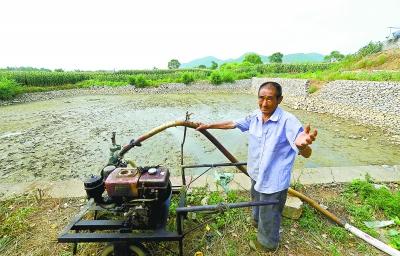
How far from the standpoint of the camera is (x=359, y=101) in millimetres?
11266

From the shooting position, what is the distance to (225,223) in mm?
3094

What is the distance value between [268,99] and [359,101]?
11.1 m

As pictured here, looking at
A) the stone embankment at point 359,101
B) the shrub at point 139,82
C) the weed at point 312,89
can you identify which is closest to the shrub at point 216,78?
the shrub at point 139,82

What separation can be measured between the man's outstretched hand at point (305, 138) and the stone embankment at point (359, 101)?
8584mm

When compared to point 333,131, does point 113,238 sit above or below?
above

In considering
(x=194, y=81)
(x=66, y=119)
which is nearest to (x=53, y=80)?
(x=194, y=81)

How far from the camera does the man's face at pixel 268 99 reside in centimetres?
233

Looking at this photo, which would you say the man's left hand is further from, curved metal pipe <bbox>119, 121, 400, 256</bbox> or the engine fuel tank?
the engine fuel tank

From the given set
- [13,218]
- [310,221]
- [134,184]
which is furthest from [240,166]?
[13,218]

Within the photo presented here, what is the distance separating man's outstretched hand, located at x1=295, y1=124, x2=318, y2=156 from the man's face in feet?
1.22

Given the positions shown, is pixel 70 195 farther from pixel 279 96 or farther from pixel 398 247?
pixel 398 247

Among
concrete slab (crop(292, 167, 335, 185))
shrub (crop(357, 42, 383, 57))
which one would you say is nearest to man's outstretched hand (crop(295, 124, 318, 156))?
concrete slab (crop(292, 167, 335, 185))

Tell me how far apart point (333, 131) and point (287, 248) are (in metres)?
8.18

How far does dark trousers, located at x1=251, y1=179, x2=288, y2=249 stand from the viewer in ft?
8.03
